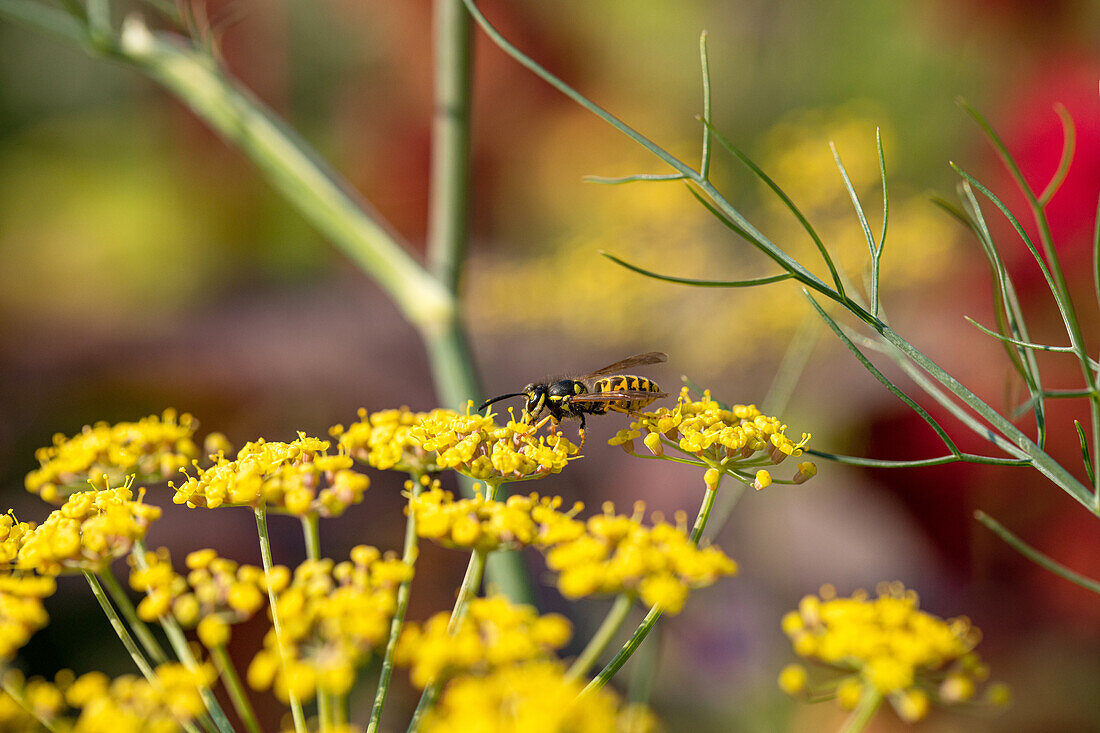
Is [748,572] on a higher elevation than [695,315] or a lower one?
lower

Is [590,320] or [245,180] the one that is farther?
[245,180]

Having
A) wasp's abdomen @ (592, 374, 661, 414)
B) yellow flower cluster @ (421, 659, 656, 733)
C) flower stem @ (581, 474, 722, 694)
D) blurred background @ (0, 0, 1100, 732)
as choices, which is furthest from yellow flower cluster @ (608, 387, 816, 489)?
blurred background @ (0, 0, 1100, 732)

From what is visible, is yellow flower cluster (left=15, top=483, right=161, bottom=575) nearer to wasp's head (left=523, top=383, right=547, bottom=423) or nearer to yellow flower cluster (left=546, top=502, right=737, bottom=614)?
yellow flower cluster (left=546, top=502, right=737, bottom=614)

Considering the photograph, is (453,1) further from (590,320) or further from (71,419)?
(71,419)

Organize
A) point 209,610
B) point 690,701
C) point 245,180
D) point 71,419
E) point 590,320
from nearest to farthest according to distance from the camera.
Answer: point 209,610, point 590,320, point 690,701, point 71,419, point 245,180

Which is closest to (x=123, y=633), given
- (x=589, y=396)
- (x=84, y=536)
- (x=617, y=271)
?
(x=84, y=536)

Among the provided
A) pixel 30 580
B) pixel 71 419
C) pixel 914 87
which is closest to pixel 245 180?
pixel 71 419
